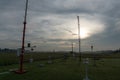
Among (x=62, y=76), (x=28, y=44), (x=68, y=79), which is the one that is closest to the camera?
(x=68, y=79)

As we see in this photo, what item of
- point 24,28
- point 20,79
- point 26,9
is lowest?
point 20,79

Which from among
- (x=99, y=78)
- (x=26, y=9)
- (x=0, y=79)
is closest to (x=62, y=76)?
(x=99, y=78)

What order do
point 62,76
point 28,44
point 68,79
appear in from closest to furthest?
1. point 68,79
2. point 62,76
3. point 28,44

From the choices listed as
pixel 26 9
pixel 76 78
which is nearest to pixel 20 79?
pixel 76 78

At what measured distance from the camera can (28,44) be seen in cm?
3266

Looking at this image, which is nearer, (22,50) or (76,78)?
(76,78)

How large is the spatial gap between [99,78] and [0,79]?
11350mm

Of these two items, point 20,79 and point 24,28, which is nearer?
point 20,79

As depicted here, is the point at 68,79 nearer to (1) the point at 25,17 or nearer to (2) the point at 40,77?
(2) the point at 40,77

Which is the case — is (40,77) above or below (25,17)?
below

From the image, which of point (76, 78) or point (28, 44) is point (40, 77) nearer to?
point (76, 78)

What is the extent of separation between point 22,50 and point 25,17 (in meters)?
4.93

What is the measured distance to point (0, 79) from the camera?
26094mm

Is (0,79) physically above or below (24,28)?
below
